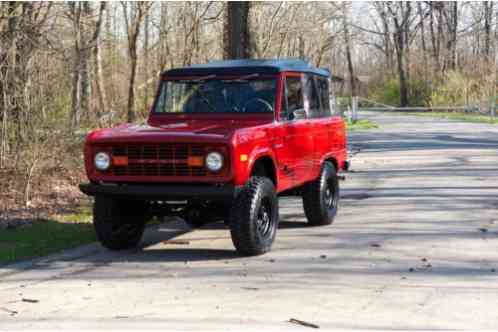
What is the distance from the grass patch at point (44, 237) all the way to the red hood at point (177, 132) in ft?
4.77

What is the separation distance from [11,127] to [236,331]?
26.4 feet

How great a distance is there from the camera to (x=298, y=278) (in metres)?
7.86

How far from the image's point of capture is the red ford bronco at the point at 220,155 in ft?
28.5

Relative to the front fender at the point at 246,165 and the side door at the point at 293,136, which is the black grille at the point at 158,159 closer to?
the front fender at the point at 246,165

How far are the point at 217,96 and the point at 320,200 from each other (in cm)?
191

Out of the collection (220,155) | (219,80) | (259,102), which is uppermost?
(219,80)

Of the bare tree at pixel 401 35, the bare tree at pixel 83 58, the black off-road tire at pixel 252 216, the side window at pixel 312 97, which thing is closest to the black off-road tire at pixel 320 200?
the side window at pixel 312 97

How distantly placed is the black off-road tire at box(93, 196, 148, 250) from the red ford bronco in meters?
0.01

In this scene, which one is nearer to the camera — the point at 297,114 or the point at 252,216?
the point at 252,216

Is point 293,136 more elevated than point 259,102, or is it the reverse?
point 259,102

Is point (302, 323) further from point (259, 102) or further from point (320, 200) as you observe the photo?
point (320, 200)

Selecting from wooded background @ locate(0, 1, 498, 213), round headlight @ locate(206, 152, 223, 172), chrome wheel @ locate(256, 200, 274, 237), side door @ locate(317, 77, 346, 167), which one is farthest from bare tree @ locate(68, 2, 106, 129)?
round headlight @ locate(206, 152, 223, 172)

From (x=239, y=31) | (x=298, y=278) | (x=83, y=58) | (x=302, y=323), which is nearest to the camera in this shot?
(x=302, y=323)

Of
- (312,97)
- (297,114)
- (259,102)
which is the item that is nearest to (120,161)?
(259,102)
